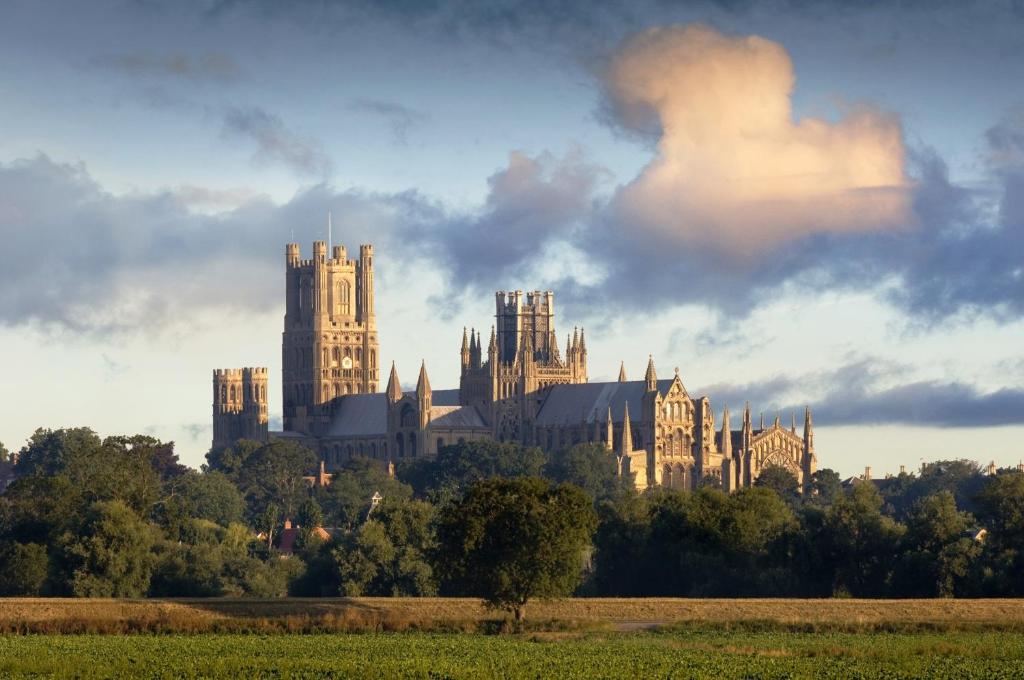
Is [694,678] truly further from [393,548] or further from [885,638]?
[393,548]

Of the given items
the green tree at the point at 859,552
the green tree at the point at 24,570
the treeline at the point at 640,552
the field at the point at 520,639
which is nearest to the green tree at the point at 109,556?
the treeline at the point at 640,552

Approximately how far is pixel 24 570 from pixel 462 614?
26762 mm

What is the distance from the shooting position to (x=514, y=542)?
10112 centimetres

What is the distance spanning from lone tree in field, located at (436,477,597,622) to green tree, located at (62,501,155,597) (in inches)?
709

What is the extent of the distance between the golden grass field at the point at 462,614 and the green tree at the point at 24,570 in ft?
53.1

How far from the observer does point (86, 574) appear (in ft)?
380

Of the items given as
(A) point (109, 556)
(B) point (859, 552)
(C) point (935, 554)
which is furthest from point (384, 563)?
(C) point (935, 554)

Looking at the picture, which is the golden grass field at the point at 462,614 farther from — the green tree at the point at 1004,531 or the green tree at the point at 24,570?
the green tree at the point at 24,570

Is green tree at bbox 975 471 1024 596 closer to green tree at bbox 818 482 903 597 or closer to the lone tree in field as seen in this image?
green tree at bbox 818 482 903 597

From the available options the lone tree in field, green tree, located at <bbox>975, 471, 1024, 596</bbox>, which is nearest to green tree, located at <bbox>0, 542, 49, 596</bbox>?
the lone tree in field

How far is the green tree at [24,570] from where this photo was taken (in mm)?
116375

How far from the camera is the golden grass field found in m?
93.2

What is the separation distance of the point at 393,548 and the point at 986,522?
2731 cm

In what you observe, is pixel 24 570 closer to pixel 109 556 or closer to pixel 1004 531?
pixel 109 556
